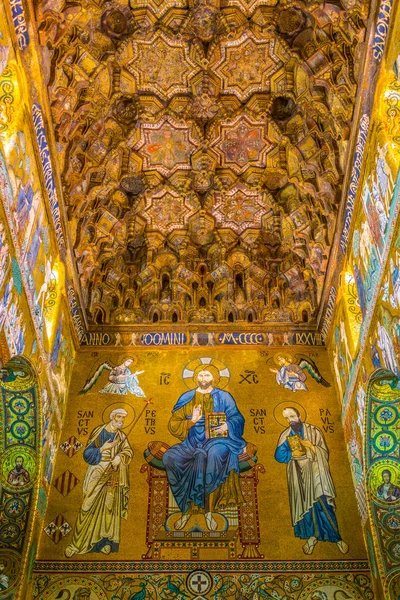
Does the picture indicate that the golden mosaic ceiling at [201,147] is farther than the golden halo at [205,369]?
No

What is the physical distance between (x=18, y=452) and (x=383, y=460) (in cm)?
600

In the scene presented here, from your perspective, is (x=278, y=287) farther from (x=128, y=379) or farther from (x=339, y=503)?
(x=339, y=503)

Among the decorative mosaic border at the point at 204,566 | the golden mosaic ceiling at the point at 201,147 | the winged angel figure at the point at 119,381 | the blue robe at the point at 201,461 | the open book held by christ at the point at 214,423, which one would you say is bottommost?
the decorative mosaic border at the point at 204,566

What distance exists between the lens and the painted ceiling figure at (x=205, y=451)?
35.9ft

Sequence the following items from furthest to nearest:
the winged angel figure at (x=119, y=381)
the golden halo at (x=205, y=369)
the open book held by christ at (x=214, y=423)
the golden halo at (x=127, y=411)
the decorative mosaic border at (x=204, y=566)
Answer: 1. the golden halo at (x=205, y=369)
2. the winged angel figure at (x=119, y=381)
3. the golden halo at (x=127, y=411)
4. the open book held by christ at (x=214, y=423)
5. the decorative mosaic border at (x=204, y=566)

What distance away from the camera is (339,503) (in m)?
10.9

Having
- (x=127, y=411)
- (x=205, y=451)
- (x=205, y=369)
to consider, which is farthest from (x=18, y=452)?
(x=205, y=369)

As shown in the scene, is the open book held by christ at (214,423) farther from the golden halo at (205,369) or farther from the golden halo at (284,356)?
the golden halo at (284,356)

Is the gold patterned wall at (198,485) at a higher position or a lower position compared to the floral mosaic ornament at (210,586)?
higher

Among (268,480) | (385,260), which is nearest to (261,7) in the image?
(385,260)

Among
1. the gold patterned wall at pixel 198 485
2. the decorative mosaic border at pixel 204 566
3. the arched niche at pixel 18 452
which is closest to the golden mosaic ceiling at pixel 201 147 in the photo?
the gold patterned wall at pixel 198 485

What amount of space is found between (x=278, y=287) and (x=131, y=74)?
5231mm

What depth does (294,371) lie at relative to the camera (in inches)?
501

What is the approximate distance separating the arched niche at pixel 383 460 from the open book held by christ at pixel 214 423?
272 cm
